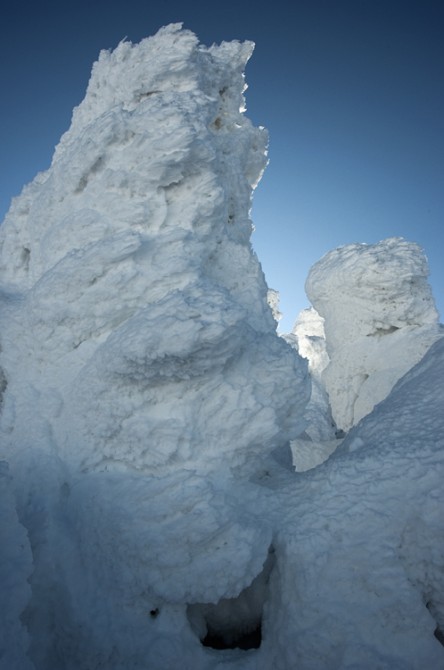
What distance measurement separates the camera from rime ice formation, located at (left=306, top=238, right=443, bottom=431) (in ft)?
28.4

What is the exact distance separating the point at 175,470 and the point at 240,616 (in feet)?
5.66

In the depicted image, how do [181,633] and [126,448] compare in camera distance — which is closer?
[181,633]

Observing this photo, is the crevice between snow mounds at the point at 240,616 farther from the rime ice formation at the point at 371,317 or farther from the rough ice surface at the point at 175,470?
the rime ice formation at the point at 371,317

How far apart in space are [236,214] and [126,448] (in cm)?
488

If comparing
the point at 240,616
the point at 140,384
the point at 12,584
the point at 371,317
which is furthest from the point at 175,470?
the point at 371,317

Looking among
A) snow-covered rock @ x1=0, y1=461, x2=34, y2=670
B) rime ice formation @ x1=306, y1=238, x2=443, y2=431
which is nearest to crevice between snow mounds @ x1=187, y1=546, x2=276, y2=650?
snow-covered rock @ x1=0, y1=461, x2=34, y2=670

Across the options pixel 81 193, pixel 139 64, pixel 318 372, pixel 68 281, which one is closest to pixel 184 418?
pixel 68 281

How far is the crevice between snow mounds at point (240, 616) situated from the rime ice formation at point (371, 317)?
18.0 feet

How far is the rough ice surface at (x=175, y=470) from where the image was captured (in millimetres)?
3152

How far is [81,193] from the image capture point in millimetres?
5465

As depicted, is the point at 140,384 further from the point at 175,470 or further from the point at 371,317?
the point at 371,317

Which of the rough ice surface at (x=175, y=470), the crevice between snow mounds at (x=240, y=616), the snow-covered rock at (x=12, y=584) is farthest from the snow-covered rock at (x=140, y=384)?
the crevice between snow mounds at (x=240, y=616)

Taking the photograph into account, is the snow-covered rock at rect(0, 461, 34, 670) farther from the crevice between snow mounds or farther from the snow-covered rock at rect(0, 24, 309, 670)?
the crevice between snow mounds

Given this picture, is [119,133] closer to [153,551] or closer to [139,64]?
[139,64]
